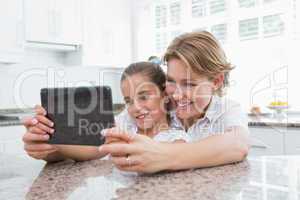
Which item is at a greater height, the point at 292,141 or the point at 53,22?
the point at 53,22

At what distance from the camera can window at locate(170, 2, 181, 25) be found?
394 centimetres

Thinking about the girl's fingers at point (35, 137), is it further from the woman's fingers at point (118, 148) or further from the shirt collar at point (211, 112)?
the shirt collar at point (211, 112)

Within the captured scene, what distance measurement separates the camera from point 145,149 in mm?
670

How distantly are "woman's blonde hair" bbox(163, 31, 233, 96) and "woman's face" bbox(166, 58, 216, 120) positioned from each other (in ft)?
0.06

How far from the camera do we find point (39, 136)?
80cm

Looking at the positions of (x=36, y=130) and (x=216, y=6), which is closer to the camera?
(x=36, y=130)

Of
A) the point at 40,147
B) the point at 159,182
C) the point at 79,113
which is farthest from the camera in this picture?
the point at 40,147

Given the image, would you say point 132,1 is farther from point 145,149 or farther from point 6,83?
point 145,149

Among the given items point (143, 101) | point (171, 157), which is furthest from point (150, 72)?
point (171, 157)

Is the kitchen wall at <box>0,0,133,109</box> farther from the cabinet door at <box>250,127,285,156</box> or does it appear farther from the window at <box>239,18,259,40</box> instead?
the cabinet door at <box>250,127,285,156</box>

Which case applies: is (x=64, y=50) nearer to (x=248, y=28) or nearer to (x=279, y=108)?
(x=248, y=28)

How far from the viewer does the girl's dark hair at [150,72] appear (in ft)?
4.23

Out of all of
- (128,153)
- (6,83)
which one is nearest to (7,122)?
(6,83)

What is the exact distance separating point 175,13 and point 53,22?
1409mm
